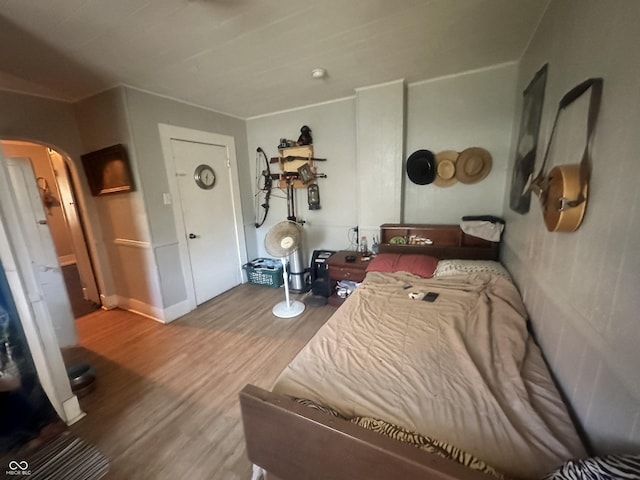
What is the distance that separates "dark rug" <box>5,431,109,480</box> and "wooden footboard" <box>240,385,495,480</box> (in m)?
1.14

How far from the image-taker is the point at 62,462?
54.6 inches

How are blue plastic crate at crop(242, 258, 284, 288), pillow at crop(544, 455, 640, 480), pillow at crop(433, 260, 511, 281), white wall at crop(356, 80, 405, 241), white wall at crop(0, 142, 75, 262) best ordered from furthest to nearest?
white wall at crop(0, 142, 75, 262) < blue plastic crate at crop(242, 258, 284, 288) < white wall at crop(356, 80, 405, 241) < pillow at crop(433, 260, 511, 281) < pillow at crop(544, 455, 640, 480)

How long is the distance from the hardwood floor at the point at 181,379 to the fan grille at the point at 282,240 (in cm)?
74

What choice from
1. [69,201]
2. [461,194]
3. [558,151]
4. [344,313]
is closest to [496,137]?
[461,194]

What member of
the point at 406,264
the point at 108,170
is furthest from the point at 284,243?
the point at 108,170

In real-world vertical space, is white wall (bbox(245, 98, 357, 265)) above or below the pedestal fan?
above

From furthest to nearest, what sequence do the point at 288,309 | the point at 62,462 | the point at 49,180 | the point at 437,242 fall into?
the point at 49,180
the point at 288,309
the point at 437,242
the point at 62,462

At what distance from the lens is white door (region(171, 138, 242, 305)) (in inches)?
118

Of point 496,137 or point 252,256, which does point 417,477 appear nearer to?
point 496,137

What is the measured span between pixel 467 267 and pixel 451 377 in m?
1.37

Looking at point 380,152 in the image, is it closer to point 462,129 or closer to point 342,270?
point 462,129

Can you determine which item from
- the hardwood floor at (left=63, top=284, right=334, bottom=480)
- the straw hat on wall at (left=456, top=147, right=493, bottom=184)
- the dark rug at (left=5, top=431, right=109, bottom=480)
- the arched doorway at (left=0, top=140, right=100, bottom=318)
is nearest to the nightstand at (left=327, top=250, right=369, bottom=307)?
the hardwood floor at (left=63, top=284, right=334, bottom=480)

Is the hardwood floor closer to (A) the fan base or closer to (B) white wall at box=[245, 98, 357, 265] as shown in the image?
(A) the fan base

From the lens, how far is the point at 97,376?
2031mm
